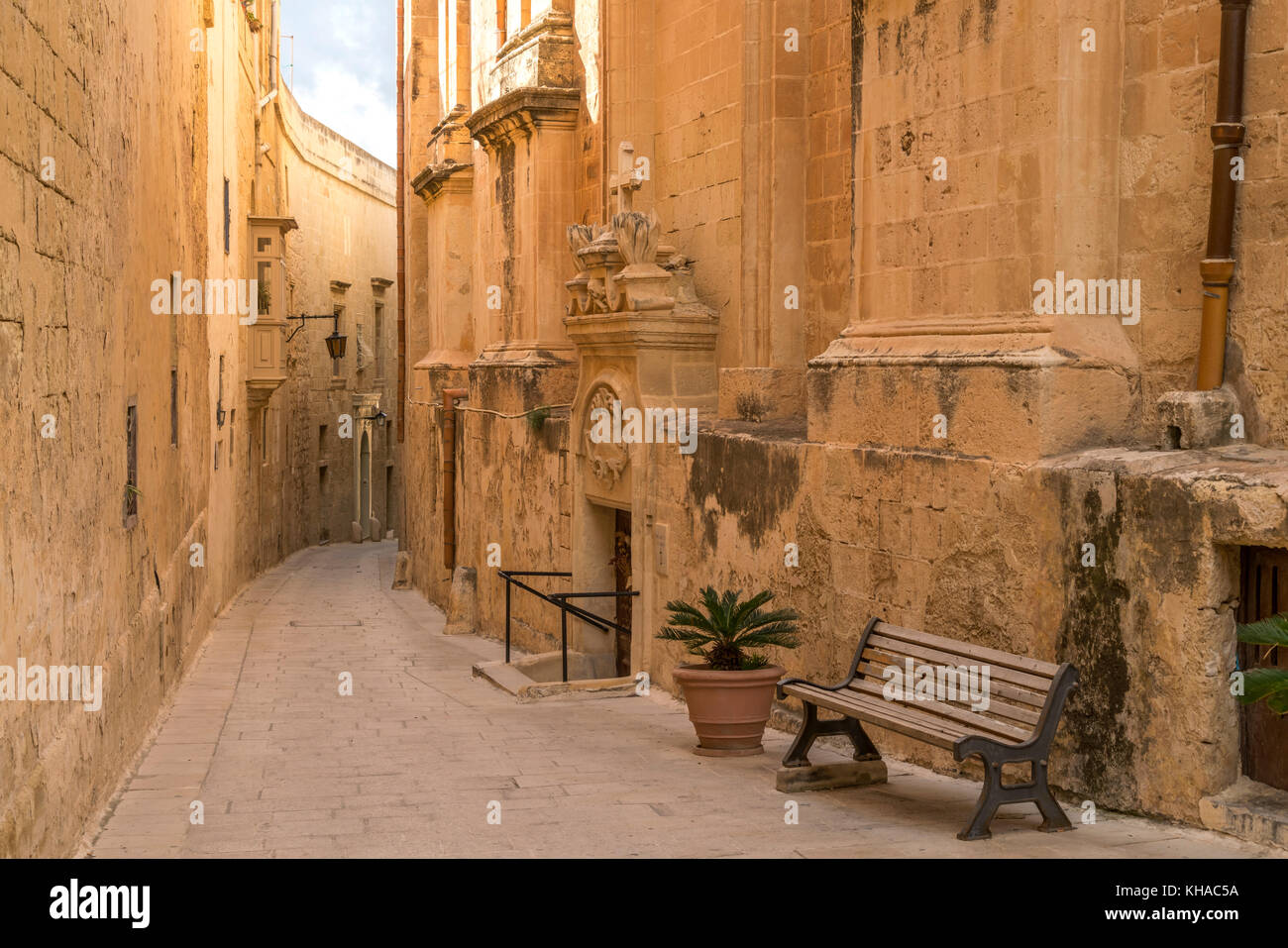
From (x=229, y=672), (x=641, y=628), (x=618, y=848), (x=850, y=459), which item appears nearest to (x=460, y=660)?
(x=229, y=672)

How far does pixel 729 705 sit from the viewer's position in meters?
7.77

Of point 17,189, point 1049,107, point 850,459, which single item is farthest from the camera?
point 850,459

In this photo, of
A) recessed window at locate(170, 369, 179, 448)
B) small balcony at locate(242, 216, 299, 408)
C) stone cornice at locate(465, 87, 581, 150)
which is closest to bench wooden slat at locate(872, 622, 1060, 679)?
recessed window at locate(170, 369, 179, 448)

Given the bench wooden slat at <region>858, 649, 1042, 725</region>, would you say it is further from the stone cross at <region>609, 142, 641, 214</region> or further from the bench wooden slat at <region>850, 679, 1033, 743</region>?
the stone cross at <region>609, 142, 641, 214</region>

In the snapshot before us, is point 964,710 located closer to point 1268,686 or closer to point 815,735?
point 815,735

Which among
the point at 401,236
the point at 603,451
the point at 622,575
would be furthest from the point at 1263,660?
the point at 401,236

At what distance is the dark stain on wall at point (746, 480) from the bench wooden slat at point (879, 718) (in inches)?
84.8

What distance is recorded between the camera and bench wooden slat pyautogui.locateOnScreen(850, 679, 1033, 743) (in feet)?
18.3

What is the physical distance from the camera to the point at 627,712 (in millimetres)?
9891

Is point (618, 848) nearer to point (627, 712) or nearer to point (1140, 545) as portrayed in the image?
point (1140, 545)

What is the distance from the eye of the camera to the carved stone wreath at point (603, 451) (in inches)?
460

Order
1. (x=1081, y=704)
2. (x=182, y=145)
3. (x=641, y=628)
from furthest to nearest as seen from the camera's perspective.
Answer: (x=182, y=145) → (x=641, y=628) → (x=1081, y=704)

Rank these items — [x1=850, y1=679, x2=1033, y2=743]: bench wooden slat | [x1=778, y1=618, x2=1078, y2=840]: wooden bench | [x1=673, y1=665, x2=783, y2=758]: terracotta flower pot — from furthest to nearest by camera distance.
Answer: [x1=673, y1=665, x2=783, y2=758]: terracotta flower pot, [x1=850, y1=679, x2=1033, y2=743]: bench wooden slat, [x1=778, y1=618, x2=1078, y2=840]: wooden bench

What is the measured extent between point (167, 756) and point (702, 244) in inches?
223
